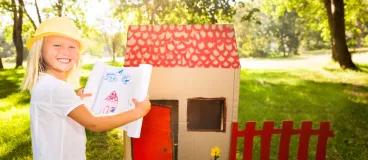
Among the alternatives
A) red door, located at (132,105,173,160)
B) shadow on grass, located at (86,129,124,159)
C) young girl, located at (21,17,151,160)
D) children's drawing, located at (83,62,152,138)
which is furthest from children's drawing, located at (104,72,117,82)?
shadow on grass, located at (86,129,124,159)

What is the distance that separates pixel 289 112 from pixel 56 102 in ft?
23.7

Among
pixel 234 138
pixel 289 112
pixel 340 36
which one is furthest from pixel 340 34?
pixel 234 138

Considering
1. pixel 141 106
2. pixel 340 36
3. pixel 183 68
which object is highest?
pixel 340 36

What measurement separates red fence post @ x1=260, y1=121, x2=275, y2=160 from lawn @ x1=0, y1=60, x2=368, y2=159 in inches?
57.5

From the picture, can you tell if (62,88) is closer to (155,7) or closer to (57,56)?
(57,56)

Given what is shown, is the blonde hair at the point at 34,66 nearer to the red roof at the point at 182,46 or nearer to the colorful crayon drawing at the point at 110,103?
the colorful crayon drawing at the point at 110,103

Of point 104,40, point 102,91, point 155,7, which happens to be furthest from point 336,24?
point 104,40

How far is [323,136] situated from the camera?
13.1 feet

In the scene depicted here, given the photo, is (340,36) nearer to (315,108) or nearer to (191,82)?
(315,108)

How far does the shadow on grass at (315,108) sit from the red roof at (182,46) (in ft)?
7.89

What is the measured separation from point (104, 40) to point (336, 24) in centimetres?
5998

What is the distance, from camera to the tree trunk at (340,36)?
1548 cm

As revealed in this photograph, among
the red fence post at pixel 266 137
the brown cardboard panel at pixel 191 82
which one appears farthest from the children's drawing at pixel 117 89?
the red fence post at pixel 266 137

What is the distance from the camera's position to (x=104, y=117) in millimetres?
2303
